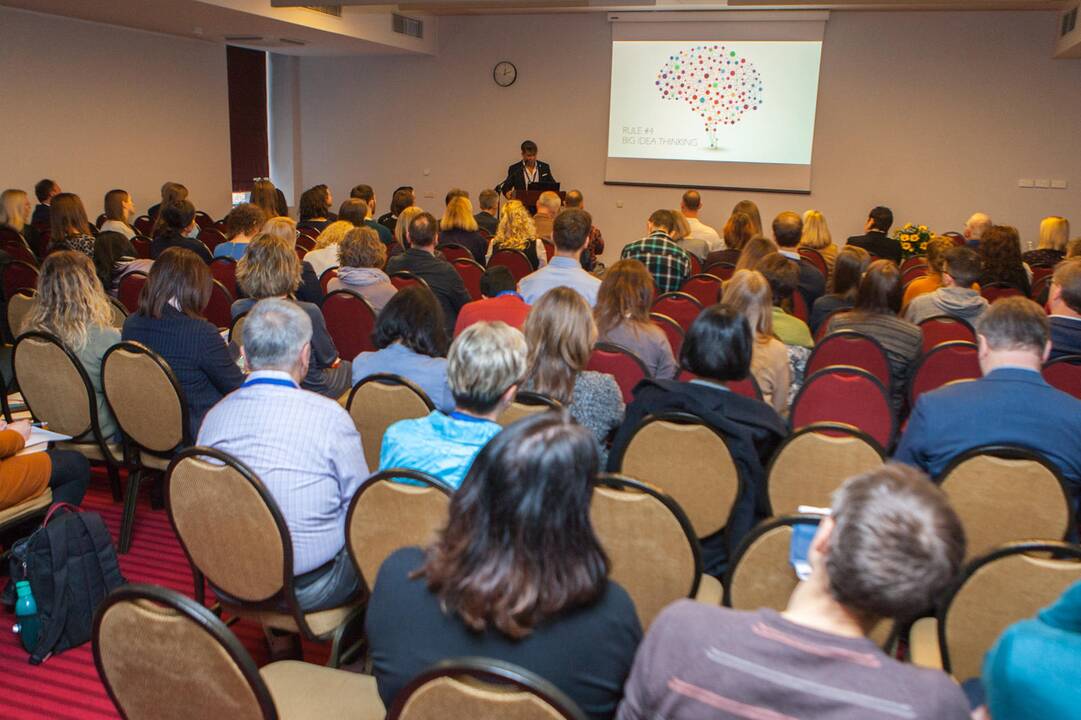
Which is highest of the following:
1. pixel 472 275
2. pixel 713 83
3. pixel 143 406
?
pixel 713 83

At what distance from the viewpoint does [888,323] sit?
4445mm

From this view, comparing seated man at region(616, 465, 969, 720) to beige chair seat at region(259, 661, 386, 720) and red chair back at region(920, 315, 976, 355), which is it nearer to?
beige chair seat at region(259, 661, 386, 720)

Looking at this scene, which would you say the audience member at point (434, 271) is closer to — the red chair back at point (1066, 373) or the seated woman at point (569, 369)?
the seated woman at point (569, 369)

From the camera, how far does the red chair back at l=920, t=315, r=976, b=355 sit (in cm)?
480

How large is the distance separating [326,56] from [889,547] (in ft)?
46.5

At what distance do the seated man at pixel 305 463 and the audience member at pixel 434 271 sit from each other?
3163 millimetres

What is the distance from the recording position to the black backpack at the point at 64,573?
117 inches

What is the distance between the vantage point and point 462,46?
43.1 ft

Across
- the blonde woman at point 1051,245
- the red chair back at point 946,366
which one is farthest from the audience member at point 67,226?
the blonde woman at point 1051,245

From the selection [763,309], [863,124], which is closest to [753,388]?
[763,309]

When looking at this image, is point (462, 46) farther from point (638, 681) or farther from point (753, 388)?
point (638, 681)

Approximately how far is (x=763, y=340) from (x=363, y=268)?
8.58 feet

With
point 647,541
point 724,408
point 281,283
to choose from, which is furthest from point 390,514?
point 281,283

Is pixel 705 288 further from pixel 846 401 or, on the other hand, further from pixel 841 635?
pixel 841 635
